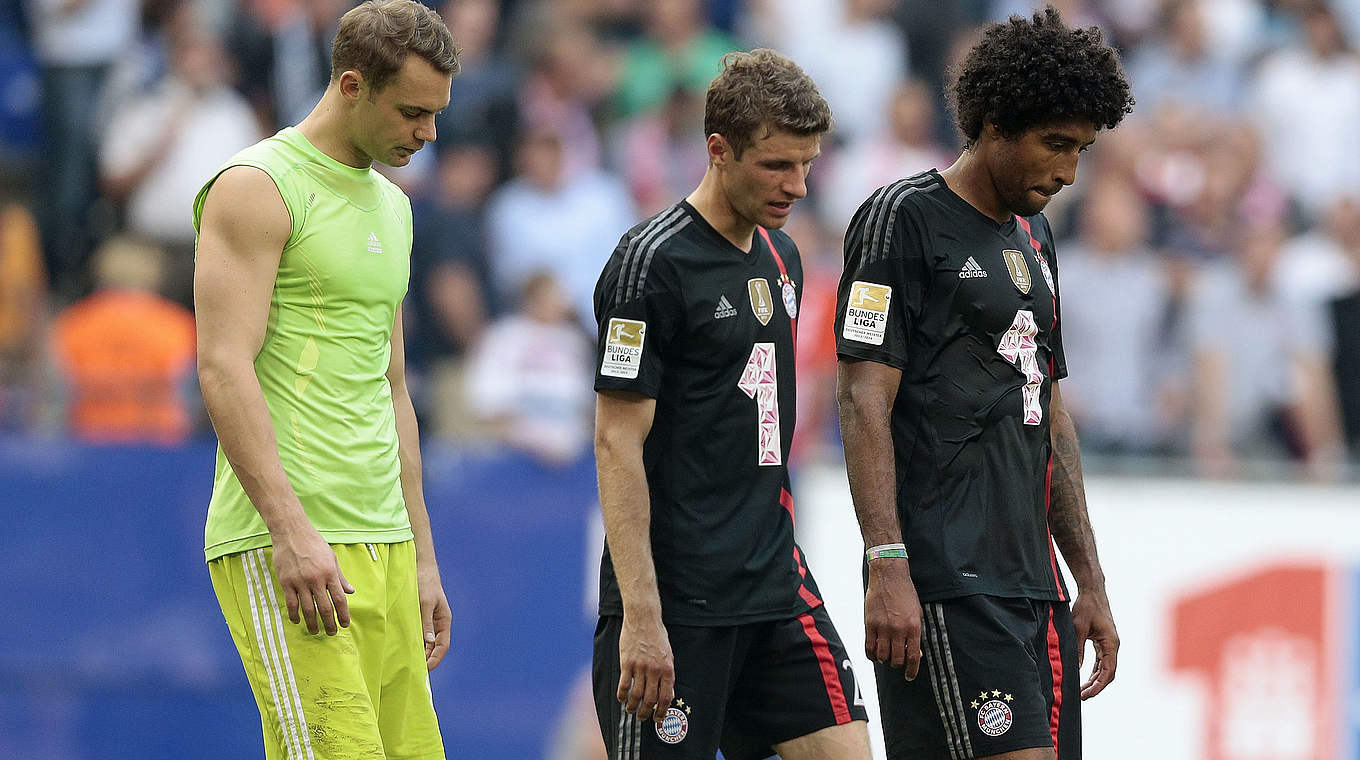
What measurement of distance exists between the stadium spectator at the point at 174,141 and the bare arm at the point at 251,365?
6.36 metres

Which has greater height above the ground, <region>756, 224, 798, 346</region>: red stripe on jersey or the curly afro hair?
the curly afro hair

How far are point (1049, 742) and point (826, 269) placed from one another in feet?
21.7

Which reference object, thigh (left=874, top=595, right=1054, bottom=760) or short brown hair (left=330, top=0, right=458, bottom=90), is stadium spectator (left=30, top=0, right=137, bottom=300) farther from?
thigh (left=874, top=595, right=1054, bottom=760)

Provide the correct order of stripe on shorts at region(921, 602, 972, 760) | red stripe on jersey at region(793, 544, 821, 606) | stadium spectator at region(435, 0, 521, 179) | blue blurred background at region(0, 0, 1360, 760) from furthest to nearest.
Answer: stadium spectator at region(435, 0, 521, 179) < blue blurred background at region(0, 0, 1360, 760) < red stripe on jersey at region(793, 544, 821, 606) < stripe on shorts at region(921, 602, 972, 760)

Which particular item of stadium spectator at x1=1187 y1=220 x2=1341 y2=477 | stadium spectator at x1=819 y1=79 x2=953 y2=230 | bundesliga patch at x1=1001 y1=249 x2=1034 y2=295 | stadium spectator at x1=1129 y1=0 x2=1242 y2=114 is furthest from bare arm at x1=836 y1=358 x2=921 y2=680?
stadium spectator at x1=1129 y1=0 x2=1242 y2=114

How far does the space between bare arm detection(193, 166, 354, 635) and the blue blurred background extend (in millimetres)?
5010

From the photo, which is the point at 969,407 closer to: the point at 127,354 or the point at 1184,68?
the point at 127,354

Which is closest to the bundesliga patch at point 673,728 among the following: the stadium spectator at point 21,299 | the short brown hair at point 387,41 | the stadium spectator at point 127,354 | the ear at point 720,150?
the ear at point 720,150

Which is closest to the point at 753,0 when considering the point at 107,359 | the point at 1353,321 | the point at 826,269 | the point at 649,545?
the point at 826,269

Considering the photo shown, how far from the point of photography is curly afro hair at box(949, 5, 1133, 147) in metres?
4.26

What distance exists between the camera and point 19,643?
8609 millimetres

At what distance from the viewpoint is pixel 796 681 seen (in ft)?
15.2

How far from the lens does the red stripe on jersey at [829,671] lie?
4.63m

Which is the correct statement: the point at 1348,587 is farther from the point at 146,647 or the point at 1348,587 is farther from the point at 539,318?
the point at 146,647
